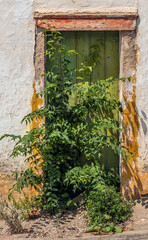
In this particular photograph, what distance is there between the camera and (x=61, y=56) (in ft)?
14.0

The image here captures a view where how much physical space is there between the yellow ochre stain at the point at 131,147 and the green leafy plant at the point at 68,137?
134 mm

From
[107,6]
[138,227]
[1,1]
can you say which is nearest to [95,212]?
[138,227]

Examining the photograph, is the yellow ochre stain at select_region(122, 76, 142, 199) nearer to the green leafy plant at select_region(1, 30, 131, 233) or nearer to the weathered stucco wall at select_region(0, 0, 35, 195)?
the green leafy plant at select_region(1, 30, 131, 233)

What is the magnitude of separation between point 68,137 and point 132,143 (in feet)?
2.92

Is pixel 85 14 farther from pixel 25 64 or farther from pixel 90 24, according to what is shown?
pixel 25 64

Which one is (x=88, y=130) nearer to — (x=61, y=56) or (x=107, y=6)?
(x=61, y=56)

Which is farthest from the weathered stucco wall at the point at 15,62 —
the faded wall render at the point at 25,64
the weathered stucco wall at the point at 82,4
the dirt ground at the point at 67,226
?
the dirt ground at the point at 67,226

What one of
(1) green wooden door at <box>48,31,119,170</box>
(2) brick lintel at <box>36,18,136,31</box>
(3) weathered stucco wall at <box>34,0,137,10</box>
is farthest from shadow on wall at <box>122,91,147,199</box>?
(3) weathered stucco wall at <box>34,0,137,10</box>

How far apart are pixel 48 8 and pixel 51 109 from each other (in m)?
1.33

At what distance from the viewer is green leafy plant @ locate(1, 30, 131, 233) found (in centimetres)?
396

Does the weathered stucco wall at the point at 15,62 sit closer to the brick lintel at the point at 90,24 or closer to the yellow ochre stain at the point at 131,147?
the brick lintel at the point at 90,24

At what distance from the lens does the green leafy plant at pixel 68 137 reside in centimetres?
396

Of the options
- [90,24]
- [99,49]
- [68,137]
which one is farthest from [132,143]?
[90,24]

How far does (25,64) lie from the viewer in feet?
13.9
